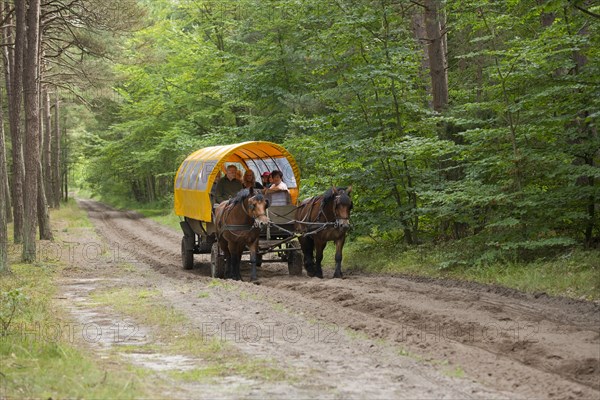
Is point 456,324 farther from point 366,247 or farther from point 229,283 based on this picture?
point 366,247

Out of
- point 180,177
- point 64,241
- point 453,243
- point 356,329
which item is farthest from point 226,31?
point 356,329

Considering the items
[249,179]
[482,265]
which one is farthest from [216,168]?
[482,265]

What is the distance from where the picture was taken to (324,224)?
1483cm

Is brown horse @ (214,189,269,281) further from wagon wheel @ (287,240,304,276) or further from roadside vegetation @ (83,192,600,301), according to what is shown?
roadside vegetation @ (83,192,600,301)

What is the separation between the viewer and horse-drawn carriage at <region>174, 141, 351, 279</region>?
1512cm

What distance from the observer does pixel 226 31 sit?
35.6m

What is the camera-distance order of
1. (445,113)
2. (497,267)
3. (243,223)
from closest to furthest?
1. (497,267)
2. (243,223)
3. (445,113)

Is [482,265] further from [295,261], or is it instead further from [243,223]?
[243,223]

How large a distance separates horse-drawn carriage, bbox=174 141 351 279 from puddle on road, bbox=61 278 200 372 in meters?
3.50

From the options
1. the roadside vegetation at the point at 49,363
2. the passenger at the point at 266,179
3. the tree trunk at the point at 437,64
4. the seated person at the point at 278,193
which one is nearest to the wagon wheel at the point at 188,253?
the passenger at the point at 266,179

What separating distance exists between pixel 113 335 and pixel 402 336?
383cm

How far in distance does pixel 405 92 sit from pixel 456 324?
939 cm

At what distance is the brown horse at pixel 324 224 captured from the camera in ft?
48.1

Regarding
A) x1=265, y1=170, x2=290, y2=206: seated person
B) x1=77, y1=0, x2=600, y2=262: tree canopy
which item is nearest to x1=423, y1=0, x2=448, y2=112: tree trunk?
x1=77, y1=0, x2=600, y2=262: tree canopy
